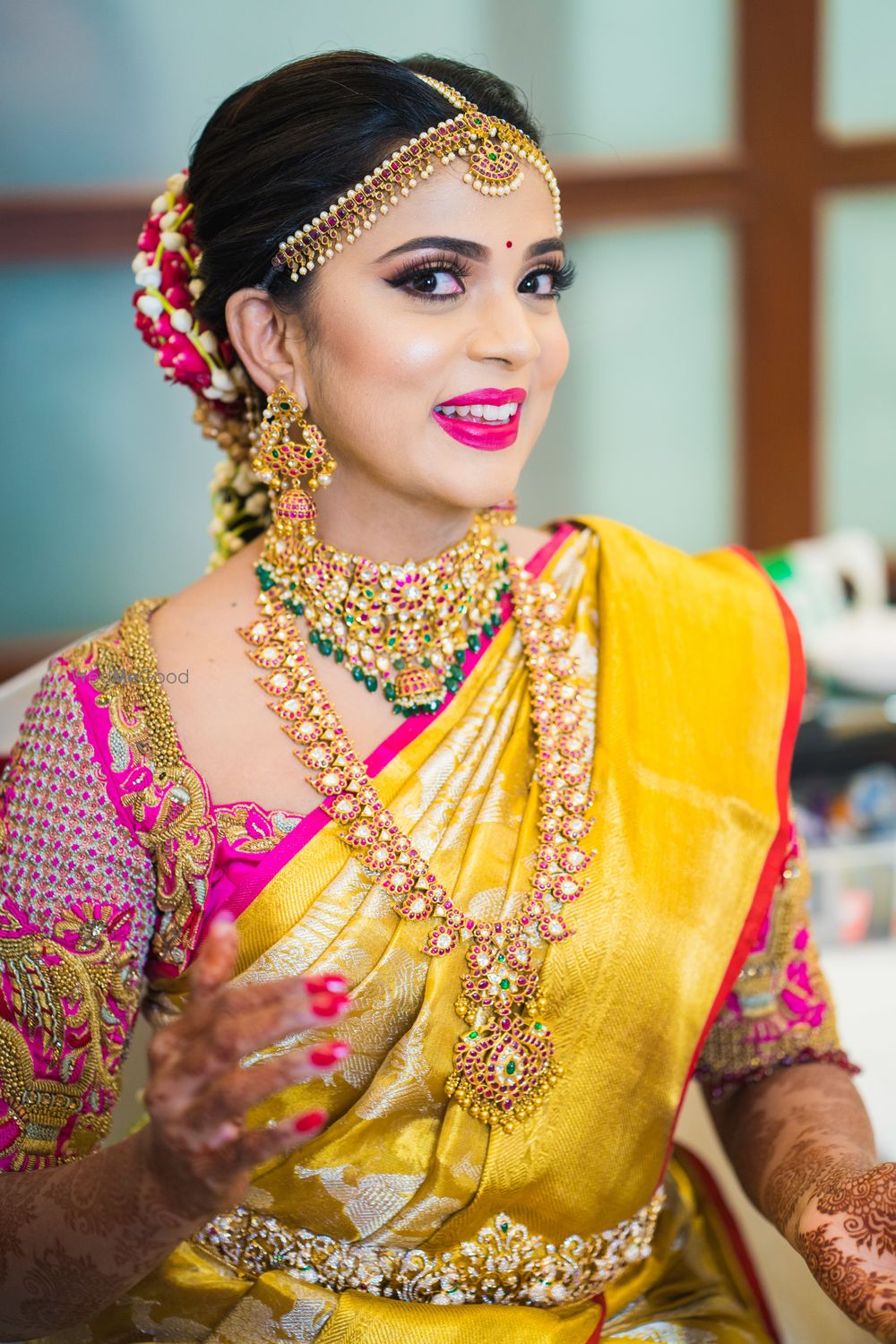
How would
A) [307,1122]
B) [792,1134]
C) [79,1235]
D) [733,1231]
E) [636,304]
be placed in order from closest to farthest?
[307,1122]
[79,1235]
[792,1134]
[733,1231]
[636,304]

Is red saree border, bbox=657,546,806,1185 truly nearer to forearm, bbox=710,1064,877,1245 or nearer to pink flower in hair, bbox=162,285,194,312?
forearm, bbox=710,1064,877,1245

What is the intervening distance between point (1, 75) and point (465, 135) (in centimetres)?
151

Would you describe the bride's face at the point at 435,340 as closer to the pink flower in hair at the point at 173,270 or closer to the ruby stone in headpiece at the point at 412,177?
the ruby stone in headpiece at the point at 412,177

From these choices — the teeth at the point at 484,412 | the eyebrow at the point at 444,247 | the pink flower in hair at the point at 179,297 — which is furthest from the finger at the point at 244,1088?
the pink flower in hair at the point at 179,297

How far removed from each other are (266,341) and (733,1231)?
101 cm

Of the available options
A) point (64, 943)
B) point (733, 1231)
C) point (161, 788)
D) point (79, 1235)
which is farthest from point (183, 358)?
point (733, 1231)

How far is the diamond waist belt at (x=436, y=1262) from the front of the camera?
3.63 feet

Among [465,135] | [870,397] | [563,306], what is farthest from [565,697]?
[870,397]

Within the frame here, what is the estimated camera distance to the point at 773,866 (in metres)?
1.21

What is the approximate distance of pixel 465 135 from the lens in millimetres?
1126

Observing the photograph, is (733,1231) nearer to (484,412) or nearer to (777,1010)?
(777,1010)

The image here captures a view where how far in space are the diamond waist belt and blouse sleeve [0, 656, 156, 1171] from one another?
17cm

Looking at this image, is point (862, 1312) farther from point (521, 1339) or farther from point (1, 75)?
point (1, 75)

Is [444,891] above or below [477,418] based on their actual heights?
below
